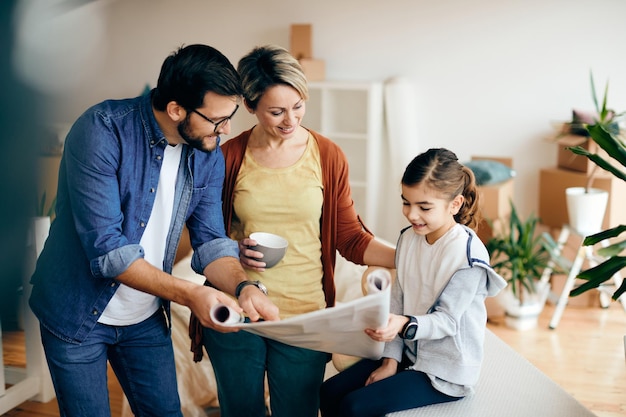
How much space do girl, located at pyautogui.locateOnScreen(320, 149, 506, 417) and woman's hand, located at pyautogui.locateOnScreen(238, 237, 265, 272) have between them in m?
0.37

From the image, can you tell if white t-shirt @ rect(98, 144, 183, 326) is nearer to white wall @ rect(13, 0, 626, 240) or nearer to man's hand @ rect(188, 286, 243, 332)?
man's hand @ rect(188, 286, 243, 332)

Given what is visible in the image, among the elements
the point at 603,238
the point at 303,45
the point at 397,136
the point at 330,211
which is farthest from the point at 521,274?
the point at 330,211

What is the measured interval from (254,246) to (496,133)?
3140 millimetres

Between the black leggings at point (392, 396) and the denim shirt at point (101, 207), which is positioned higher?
the denim shirt at point (101, 207)

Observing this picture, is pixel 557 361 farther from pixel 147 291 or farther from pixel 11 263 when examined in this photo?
pixel 11 263

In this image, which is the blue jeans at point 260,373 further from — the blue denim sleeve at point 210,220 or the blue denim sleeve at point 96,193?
the blue denim sleeve at point 96,193

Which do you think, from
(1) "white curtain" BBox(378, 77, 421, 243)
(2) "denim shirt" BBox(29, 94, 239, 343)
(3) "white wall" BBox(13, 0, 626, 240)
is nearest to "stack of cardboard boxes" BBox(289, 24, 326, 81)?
(3) "white wall" BBox(13, 0, 626, 240)

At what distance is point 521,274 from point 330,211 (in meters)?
2.25

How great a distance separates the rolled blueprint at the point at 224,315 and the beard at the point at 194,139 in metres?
0.36

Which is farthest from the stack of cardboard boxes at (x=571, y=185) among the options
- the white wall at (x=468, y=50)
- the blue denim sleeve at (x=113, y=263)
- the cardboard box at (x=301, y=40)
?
the blue denim sleeve at (x=113, y=263)

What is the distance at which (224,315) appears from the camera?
1.57 m

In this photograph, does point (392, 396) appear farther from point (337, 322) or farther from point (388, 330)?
point (337, 322)

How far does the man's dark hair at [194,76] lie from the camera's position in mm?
1541

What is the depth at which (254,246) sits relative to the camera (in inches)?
69.6
